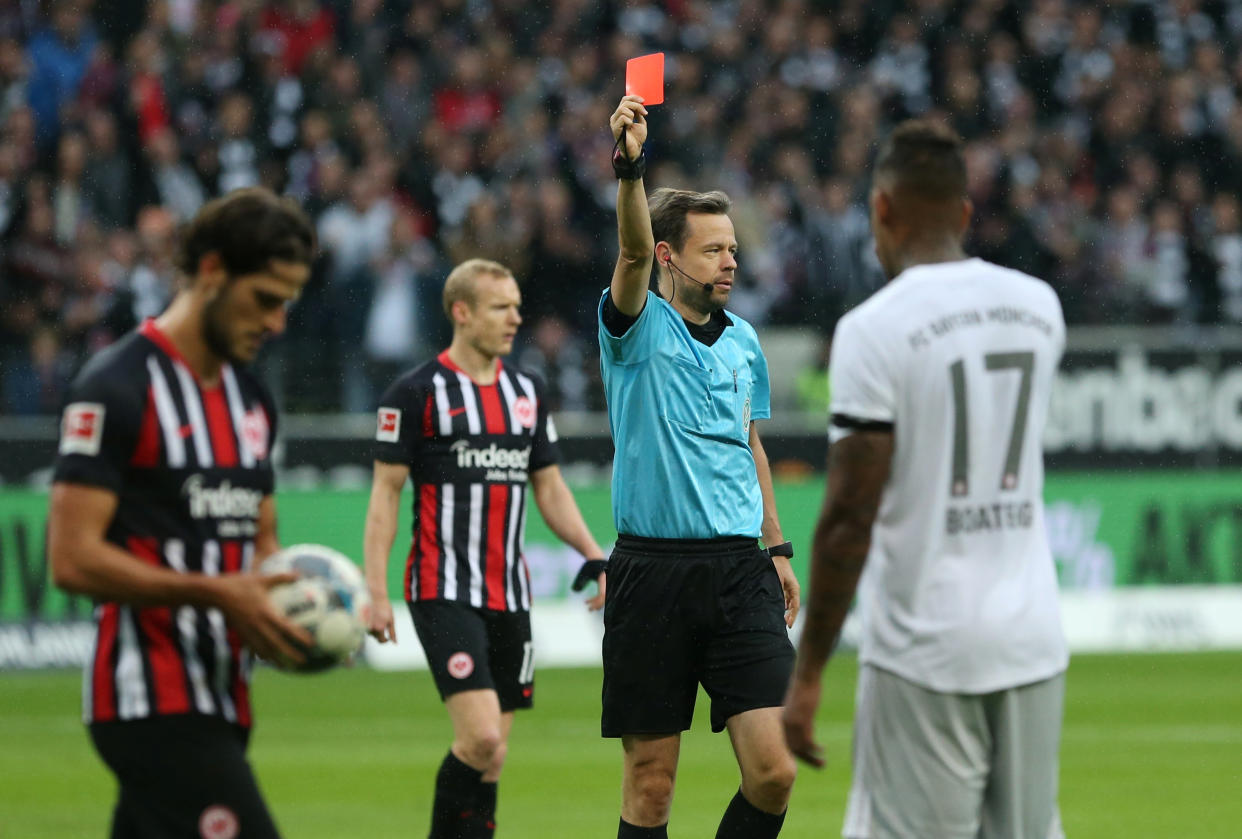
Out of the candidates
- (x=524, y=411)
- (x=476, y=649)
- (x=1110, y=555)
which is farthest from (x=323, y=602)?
(x=1110, y=555)

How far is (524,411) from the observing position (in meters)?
7.98

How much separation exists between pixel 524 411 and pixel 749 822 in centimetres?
224

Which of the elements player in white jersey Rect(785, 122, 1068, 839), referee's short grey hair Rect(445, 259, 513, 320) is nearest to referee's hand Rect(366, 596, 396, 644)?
referee's short grey hair Rect(445, 259, 513, 320)

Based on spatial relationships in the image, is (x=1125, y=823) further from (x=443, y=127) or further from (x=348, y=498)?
(x=443, y=127)

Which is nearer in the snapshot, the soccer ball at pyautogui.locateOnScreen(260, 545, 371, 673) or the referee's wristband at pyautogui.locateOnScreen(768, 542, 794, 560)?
the soccer ball at pyautogui.locateOnScreen(260, 545, 371, 673)

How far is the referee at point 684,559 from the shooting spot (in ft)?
21.4

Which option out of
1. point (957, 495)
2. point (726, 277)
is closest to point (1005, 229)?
point (726, 277)

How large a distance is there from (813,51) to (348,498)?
27.3 ft

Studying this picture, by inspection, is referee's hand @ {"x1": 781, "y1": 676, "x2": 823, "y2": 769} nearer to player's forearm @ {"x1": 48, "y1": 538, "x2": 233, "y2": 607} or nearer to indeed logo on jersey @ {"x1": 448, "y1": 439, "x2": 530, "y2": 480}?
player's forearm @ {"x1": 48, "y1": 538, "x2": 233, "y2": 607}

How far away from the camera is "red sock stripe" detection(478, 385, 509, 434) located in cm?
783

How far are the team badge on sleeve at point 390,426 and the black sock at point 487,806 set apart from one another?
149 centimetres

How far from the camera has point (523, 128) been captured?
18594mm

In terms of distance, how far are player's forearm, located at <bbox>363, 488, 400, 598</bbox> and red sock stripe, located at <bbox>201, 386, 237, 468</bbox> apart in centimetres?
322

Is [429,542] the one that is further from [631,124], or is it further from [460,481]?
[631,124]
